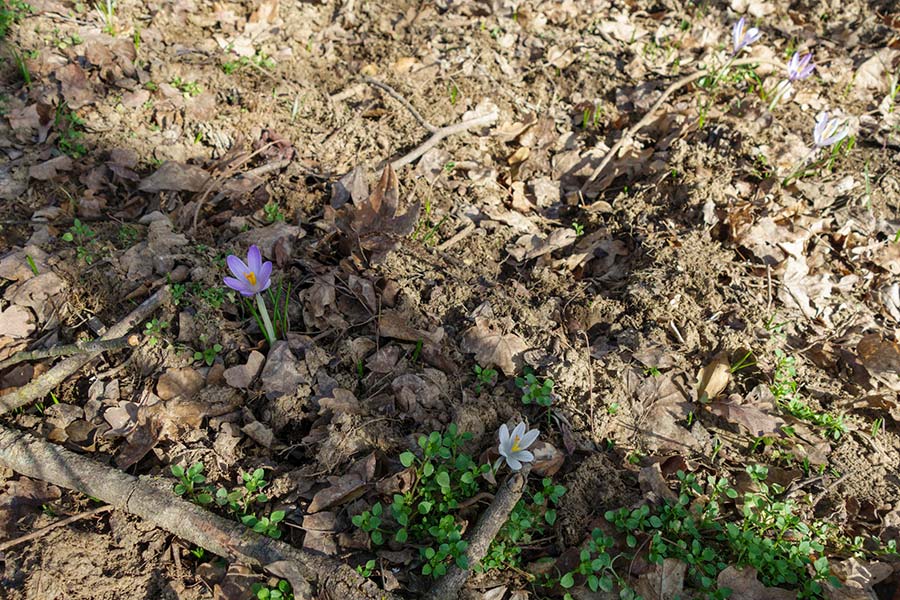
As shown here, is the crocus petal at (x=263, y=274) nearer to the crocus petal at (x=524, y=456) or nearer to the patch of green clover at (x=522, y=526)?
the crocus petal at (x=524, y=456)

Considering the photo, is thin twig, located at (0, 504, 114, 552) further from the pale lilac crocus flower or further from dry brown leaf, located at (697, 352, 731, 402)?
dry brown leaf, located at (697, 352, 731, 402)

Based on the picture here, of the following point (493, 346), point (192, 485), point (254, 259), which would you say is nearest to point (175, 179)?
point (254, 259)

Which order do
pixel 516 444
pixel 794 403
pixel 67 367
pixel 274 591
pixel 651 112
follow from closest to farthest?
pixel 274 591 < pixel 516 444 < pixel 67 367 < pixel 794 403 < pixel 651 112

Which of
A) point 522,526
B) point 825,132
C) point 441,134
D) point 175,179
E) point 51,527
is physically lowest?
point 51,527

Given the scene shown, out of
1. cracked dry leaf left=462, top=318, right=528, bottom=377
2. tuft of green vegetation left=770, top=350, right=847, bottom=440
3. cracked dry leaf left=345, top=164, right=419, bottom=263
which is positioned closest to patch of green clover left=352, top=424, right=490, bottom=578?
cracked dry leaf left=462, top=318, right=528, bottom=377

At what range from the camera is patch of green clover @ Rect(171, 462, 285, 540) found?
191cm

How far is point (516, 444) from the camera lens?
201 centimetres

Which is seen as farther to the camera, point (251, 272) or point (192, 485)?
point (251, 272)

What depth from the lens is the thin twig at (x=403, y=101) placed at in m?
3.50

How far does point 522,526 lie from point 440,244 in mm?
1447

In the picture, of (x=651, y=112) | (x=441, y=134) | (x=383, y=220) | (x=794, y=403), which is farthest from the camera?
(x=651, y=112)

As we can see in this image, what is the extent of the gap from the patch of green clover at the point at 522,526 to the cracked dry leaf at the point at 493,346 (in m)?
0.49

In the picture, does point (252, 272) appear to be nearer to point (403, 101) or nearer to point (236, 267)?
point (236, 267)

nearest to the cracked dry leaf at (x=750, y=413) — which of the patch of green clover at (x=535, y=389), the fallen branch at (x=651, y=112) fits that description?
the patch of green clover at (x=535, y=389)
